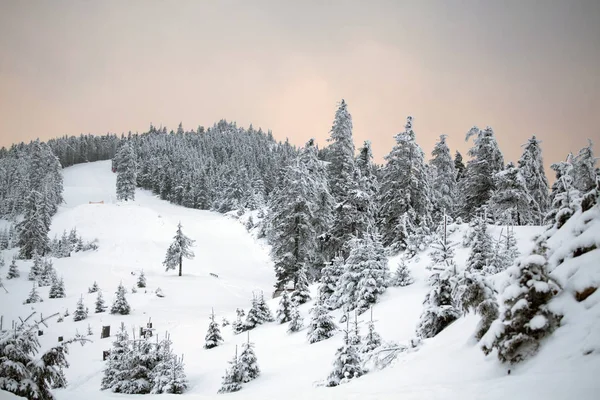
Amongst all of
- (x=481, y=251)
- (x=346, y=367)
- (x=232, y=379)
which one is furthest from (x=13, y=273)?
(x=481, y=251)

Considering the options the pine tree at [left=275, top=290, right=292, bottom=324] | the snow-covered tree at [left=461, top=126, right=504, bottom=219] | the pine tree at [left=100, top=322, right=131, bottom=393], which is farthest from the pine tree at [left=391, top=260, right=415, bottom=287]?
the snow-covered tree at [left=461, top=126, right=504, bottom=219]

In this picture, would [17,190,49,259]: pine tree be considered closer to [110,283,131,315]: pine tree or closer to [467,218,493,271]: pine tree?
[110,283,131,315]: pine tree

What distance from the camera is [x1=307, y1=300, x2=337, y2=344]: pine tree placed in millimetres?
14070

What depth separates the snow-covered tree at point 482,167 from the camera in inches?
1248

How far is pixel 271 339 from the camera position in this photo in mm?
16719

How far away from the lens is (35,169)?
94.7 m

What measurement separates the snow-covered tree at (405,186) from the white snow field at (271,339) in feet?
18.5

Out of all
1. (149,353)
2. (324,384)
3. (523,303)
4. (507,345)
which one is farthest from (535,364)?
(149,353)

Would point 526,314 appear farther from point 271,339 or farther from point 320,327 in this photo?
point 271,339

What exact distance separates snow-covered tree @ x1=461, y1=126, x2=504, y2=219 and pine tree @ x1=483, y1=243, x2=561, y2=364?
95.2 ft

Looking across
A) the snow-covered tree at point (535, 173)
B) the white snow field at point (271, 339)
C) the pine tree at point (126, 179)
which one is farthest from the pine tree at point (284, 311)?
the pine tree at point (126, 179)

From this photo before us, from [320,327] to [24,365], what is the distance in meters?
10.3

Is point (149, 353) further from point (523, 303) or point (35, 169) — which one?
point (35, 169)

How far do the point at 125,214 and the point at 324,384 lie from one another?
7016 centimetres
